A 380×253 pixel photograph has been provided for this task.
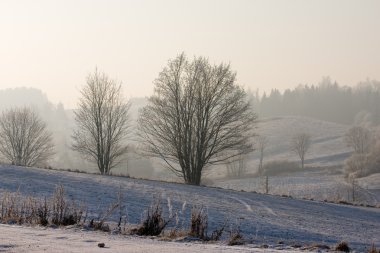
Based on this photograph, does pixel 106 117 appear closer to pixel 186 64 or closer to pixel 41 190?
→ pixel 186 64

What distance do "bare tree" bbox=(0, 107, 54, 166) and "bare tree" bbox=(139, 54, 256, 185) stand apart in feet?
99.2

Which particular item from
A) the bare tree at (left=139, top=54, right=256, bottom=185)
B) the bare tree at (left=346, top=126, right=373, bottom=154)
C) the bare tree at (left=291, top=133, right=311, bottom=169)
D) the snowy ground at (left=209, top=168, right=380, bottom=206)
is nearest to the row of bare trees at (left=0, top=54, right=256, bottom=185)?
the bare tree at (left=139, top=54, right=256, bottom=185)

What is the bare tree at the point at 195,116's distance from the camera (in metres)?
40.8

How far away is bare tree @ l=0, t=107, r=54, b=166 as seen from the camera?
220 feet

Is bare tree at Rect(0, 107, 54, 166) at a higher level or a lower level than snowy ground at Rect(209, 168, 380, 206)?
higher

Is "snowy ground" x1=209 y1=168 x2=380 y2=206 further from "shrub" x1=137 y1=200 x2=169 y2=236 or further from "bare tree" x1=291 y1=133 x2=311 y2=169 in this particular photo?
"shrub" x1=137 y1=200 x2=169 y2=236

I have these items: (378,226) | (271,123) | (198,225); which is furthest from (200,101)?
(271,123)

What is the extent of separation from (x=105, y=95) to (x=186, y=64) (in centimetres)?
950

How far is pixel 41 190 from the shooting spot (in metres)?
23.7

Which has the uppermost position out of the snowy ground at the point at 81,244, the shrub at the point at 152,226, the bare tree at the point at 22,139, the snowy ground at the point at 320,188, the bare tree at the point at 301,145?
the bare tree at the point at 301,145

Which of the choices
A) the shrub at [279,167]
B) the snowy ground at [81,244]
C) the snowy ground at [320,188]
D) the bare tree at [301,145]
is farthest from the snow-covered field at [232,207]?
the bare tree at [301,145]

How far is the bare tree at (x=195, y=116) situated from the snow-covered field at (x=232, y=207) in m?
9.31

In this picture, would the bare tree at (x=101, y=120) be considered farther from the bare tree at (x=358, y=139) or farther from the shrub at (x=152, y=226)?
the bare tree at (x=358, y=139)

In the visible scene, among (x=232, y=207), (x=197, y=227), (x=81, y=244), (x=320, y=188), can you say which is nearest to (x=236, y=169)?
(x=320, y=188)
